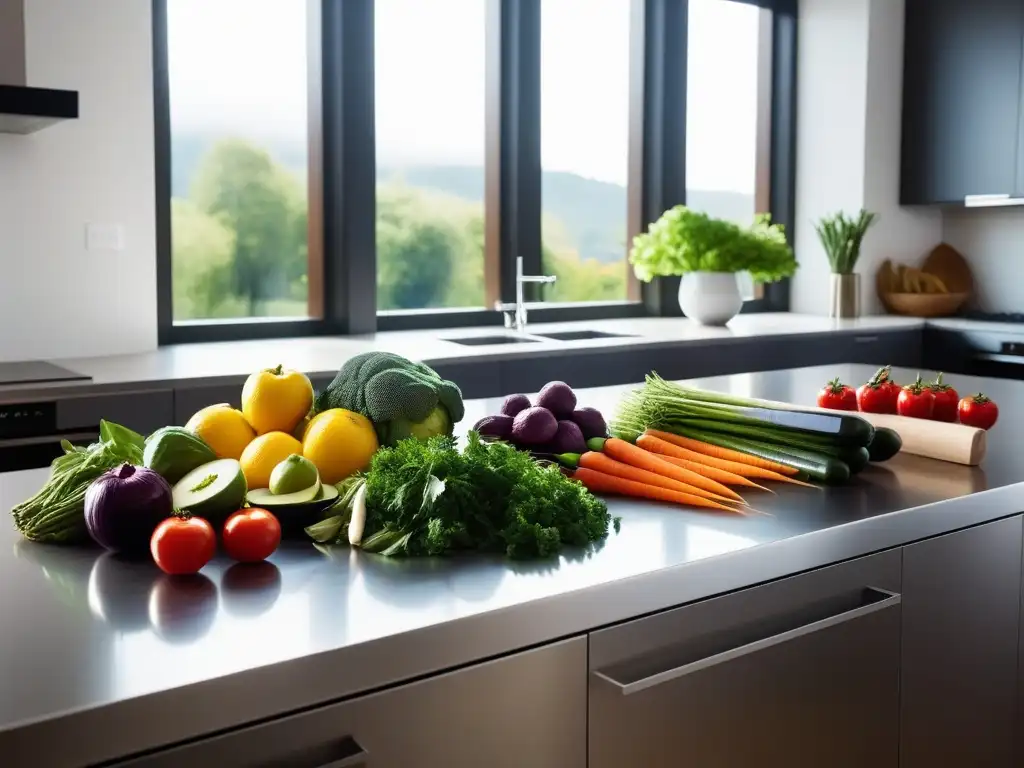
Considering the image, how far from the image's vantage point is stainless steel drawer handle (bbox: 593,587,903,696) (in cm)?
114

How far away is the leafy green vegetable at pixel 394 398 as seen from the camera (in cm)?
143

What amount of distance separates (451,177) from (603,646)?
3536 millimetres

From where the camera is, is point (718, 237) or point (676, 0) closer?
point (718, 237)

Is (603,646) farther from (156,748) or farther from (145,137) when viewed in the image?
(145,137)

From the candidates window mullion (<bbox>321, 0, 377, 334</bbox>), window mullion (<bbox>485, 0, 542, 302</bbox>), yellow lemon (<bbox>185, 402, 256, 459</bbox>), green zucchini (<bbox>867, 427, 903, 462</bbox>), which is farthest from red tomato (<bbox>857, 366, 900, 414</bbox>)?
window mullion (<bbox>485, 0, 542, 302</bbox>)

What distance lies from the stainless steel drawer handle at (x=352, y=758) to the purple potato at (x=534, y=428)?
2.24 feet

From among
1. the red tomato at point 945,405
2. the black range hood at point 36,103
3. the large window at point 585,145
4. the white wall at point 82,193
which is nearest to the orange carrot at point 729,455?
the red tomato at point 945,405

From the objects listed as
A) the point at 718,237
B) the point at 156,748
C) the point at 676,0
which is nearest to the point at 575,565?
the point at 156,748

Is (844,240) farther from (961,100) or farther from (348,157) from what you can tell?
(348,157)

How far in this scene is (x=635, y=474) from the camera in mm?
1523

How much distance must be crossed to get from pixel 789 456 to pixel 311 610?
0.82 m

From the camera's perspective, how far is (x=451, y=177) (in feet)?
14.7

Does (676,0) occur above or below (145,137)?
above

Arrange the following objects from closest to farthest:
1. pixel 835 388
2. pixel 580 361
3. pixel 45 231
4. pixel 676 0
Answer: pixel 835 388, pixel 45 231, pixel 580 361, pixel 676 0
